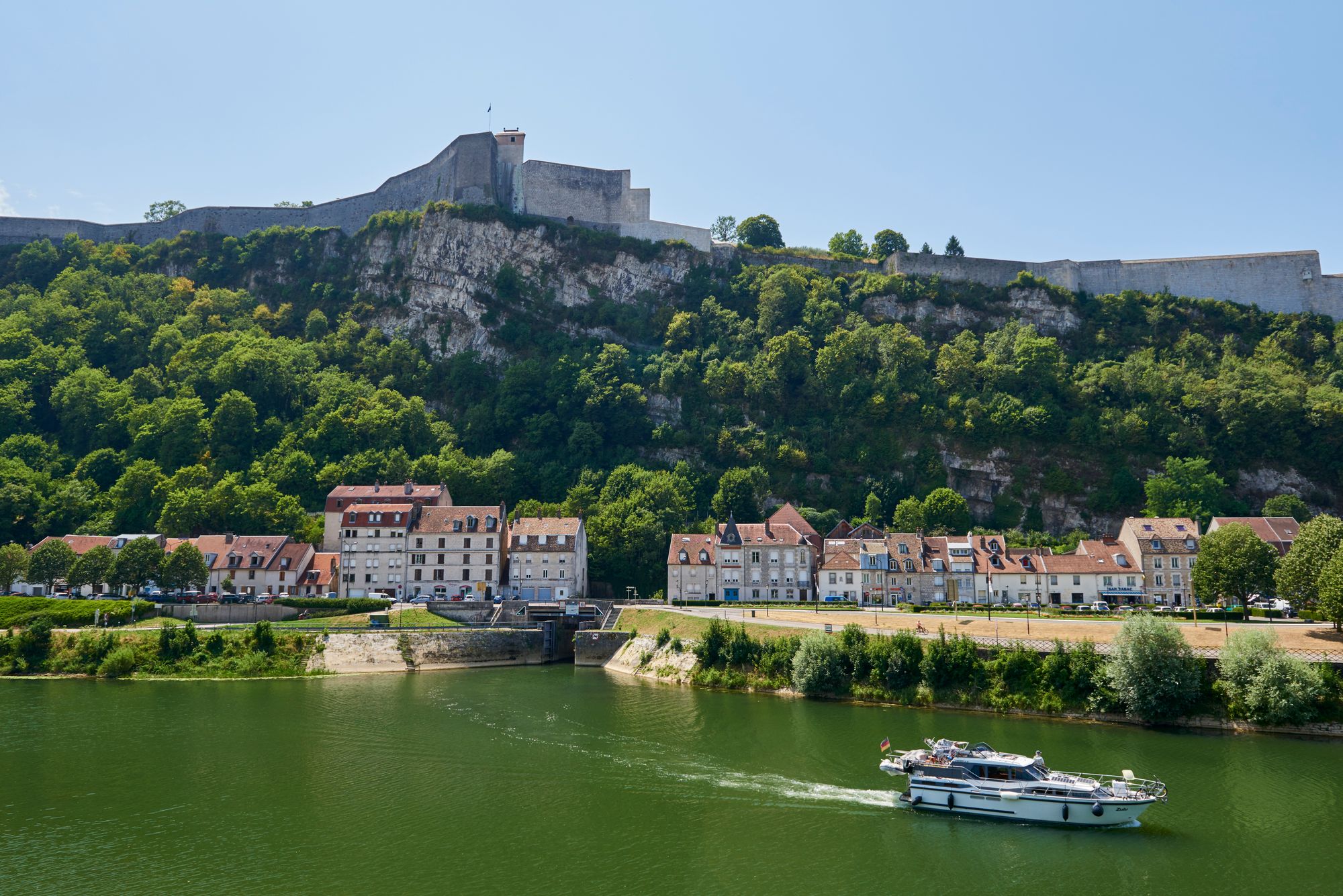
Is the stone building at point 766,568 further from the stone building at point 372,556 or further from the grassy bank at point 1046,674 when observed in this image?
the stone building at point 372,556

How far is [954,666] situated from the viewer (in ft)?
135

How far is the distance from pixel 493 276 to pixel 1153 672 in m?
78.3

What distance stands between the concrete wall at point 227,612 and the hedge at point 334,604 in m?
0.93

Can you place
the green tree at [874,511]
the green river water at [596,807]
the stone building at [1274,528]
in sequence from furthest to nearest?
the green tree at [874,511]
the stone building at [1274,528]
the green river water at [596,807]

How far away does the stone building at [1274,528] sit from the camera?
5903cm

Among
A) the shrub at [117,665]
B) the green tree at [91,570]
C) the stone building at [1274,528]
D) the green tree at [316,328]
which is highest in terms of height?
the green tree at [316,328]

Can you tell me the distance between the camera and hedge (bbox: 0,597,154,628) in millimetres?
54219

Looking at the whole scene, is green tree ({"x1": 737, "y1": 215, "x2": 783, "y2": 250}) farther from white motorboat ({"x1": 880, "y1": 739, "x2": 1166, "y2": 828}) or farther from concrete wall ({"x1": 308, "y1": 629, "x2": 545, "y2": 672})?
white motorboat ({"x1": 880, "y1": 739, "x2": 1166, "y2": 828})

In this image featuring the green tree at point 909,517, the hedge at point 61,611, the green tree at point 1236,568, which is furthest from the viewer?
the green tree at point 909,517

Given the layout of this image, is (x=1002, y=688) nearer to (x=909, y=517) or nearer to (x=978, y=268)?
(x=909, y=517)

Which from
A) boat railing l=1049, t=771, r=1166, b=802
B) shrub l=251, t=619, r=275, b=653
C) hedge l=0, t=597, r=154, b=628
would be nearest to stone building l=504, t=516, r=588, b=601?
shrub l=251, t=619, r=275, b=653

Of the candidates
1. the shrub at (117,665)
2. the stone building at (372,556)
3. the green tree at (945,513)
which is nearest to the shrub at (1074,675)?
the green tree at (945,513)

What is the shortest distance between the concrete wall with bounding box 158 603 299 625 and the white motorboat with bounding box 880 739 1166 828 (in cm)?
4332

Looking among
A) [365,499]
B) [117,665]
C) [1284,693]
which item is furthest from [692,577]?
[1284,693]
